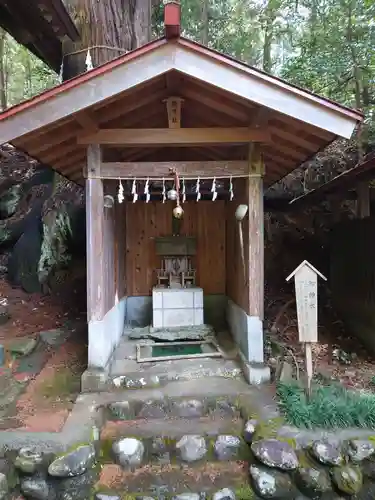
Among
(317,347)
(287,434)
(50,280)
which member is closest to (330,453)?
(287,434)

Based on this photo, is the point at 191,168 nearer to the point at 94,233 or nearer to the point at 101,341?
the point at 94,233

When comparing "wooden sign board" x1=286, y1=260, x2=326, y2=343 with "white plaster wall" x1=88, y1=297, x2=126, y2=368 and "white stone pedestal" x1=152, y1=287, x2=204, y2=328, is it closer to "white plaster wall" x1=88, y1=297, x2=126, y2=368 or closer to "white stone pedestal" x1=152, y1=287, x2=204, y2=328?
"white plaster wall" x1=88, y1=297, x2=126, y2=368

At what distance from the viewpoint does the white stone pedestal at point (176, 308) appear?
7465 millimetres

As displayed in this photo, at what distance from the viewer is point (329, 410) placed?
4.14 m

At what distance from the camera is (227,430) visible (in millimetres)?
4180

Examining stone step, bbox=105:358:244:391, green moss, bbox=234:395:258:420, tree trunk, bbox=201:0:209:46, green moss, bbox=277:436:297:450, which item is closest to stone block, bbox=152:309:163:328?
stone step, bbox=105:358:244:391

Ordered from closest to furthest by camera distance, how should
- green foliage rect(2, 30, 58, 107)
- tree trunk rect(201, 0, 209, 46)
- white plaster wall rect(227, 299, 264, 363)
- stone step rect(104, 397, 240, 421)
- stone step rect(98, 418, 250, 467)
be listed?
stone step rect(98, 418, 250, 467), stone step rect(104, 397, 240, 421), white plaster wall rect(227, 299, 264, 363), tree trunk rect(201, 0, 209, 46), green foliage rect(2, 30, 58, 107)

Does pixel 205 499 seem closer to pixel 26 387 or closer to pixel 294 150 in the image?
pixel 26 387

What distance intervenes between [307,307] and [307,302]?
0.06m

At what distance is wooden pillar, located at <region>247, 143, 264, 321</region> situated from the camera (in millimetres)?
5387

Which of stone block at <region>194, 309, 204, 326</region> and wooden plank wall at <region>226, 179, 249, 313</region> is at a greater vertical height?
wooden plank wall at <region>226, 179, 249, 313</region>

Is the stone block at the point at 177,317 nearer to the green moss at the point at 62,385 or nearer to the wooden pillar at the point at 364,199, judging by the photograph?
the green moss at the point at 62,385

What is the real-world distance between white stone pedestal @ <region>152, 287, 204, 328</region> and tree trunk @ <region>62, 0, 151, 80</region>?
5.28 m

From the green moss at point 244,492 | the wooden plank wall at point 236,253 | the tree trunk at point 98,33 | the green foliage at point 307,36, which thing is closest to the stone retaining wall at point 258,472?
the green moss at point 244,492
